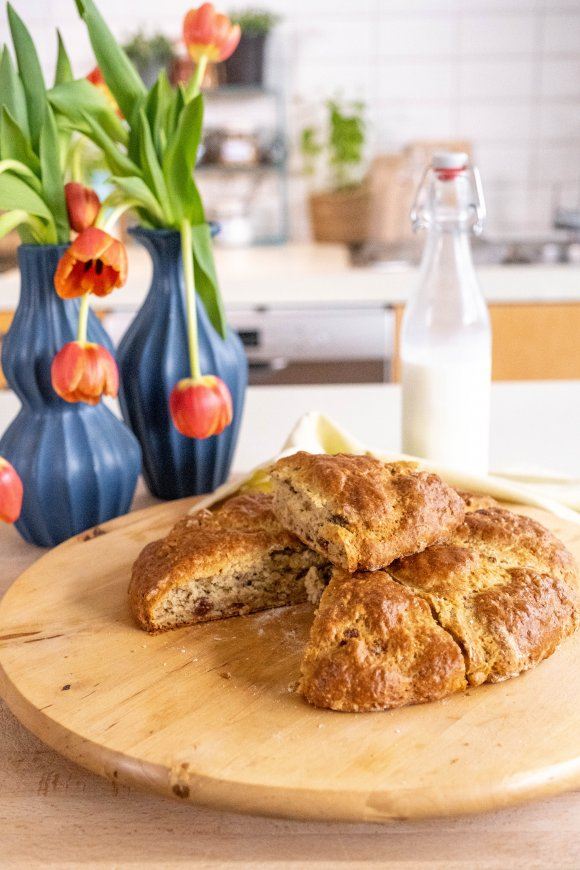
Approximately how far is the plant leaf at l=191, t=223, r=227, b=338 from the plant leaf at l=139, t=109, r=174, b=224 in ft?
0.20

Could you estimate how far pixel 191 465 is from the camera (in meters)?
1.37

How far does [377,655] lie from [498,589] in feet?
0.53

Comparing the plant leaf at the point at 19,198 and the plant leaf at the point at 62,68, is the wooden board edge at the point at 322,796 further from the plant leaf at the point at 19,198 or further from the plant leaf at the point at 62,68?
the plant leaf at the point at 62,68

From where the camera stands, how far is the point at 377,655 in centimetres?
82

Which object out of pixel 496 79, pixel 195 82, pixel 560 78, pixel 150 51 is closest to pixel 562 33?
pixel 560 78

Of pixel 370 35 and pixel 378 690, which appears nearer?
pixel 378 690

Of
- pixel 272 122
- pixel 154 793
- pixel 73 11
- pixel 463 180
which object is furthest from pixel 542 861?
pixel 73 11

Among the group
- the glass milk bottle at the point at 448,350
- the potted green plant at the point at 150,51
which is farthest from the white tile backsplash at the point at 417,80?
the glass milk bottle at the point at 448,350

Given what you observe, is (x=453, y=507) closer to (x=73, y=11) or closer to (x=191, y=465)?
(x=191, y=465)

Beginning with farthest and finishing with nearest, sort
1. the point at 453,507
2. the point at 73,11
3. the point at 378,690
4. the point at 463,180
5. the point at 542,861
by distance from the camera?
the point at 73,11, the point at 463,180, the point at 453,507, the point at 378,690, the point at 542,861

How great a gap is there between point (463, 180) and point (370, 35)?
253 cm

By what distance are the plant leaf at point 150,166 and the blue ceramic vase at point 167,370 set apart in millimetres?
71

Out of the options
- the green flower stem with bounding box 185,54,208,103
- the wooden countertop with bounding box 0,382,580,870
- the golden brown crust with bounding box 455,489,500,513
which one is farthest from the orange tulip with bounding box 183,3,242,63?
the wooden countertop with bounding box 0,382,580,870

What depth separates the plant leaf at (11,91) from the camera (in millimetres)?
1138
